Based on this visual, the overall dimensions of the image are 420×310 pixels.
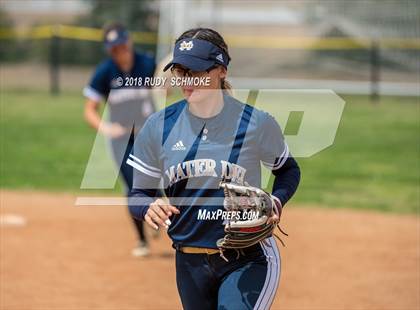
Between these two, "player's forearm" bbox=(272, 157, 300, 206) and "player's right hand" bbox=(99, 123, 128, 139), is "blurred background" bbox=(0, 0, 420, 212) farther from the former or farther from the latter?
"player's forearm" bbox=(272, 157, 300, 206)

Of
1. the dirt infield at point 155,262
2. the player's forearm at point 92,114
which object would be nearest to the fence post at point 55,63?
the dirt infield at point 155,262

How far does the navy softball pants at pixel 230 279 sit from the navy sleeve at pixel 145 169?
35 cm

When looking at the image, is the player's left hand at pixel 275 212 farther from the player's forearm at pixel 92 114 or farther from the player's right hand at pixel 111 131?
the player's forearm at pixel 92 114

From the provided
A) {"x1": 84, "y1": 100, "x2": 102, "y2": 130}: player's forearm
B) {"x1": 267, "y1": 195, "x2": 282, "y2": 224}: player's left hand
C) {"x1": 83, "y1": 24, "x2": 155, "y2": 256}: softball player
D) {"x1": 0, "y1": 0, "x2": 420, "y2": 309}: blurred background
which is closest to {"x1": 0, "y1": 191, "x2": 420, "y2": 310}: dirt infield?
{"x1": 0, "y1": 0, "x2": 420, "y2": 309}: blurred background

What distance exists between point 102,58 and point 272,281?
2446cm

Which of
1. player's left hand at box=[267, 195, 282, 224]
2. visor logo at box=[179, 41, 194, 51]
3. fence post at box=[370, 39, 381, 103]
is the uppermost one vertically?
visor logo at box=[179, 41, 194, 51]

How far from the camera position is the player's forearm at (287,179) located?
4.24 metres

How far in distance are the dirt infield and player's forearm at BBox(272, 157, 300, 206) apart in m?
2.70

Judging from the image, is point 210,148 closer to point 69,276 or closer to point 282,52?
point 69,276

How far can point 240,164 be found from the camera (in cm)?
419

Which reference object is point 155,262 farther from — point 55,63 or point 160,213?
point 55,63

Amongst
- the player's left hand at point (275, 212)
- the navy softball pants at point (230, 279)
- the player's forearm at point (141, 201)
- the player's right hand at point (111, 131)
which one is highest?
the player's left hand at point (275, 212)

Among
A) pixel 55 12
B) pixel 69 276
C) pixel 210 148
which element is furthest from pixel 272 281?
pixel 55 12

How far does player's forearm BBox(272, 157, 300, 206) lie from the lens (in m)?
4.24
